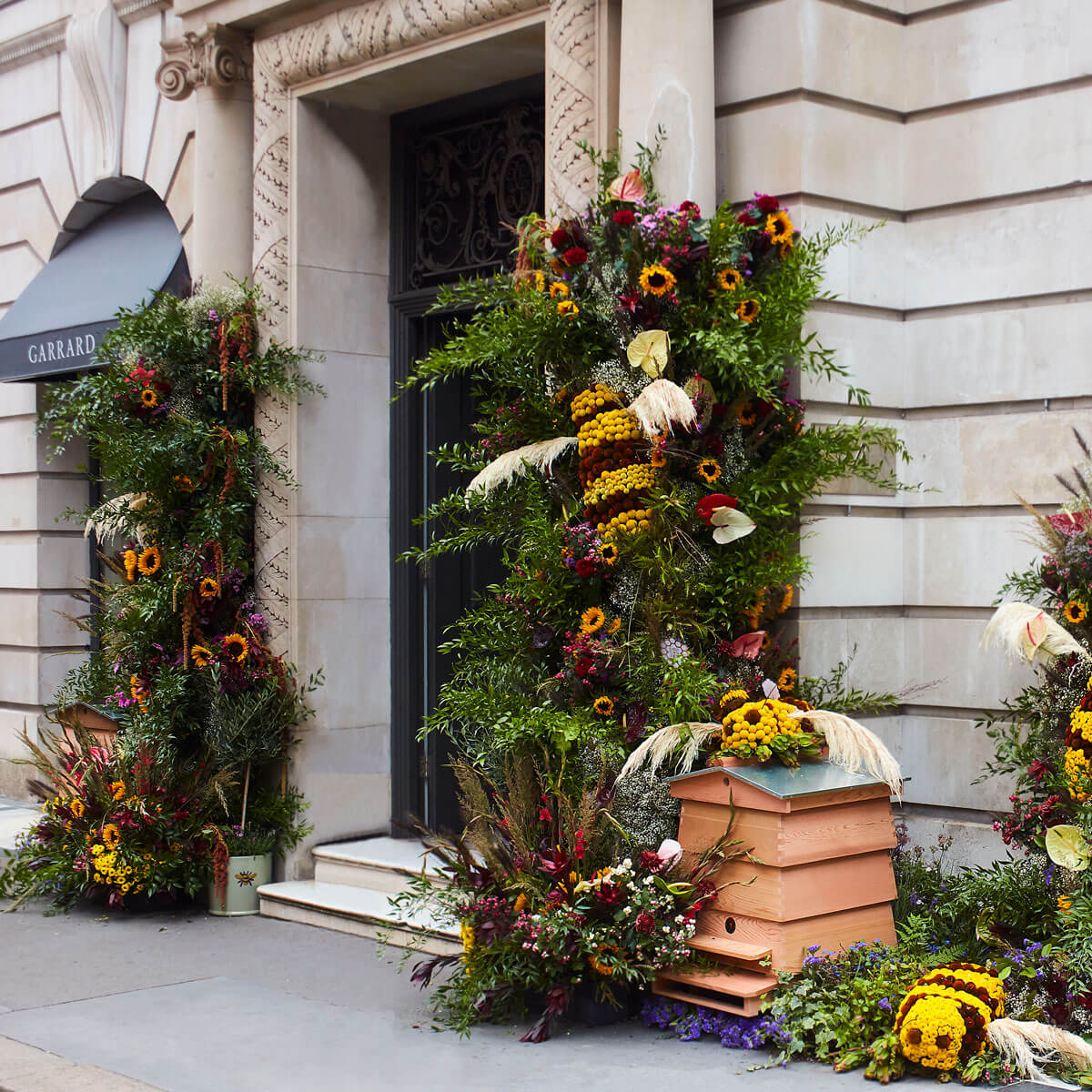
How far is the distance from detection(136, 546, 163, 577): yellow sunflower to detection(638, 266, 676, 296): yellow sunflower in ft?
13.3

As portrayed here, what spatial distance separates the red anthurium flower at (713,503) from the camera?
6.82 metres

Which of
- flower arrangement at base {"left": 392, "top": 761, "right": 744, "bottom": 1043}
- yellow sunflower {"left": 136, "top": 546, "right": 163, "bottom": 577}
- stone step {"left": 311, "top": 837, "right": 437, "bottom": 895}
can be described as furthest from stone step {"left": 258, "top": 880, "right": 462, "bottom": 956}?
yellow sunflower {"left": 136, "top": 546, "right": 163, "bottom": 577}

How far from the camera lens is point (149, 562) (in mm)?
9484

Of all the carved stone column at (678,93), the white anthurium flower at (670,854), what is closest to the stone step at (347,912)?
the white anthurium flower at (670,854)

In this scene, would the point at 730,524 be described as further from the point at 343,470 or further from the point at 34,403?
the point at 34,403

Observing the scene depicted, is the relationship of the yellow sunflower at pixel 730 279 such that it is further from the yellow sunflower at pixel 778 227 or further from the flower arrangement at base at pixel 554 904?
the flower arrangement at base at pixel 554 904

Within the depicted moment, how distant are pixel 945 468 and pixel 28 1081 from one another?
497 cm

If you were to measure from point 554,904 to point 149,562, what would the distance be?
422 centimetres

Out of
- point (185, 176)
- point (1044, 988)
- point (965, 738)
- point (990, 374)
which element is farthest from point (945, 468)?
point (185, 176)

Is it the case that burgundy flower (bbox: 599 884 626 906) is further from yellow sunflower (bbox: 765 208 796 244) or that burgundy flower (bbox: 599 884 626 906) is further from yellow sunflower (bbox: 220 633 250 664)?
yellow sunflower (bbox: 220 633 250 664)

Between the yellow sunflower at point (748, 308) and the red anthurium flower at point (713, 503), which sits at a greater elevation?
the yellow sunflower at point (748, 308)

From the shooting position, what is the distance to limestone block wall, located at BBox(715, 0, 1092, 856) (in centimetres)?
730

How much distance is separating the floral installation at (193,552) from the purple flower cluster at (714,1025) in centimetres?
362

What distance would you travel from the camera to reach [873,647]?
7680 millimetres
